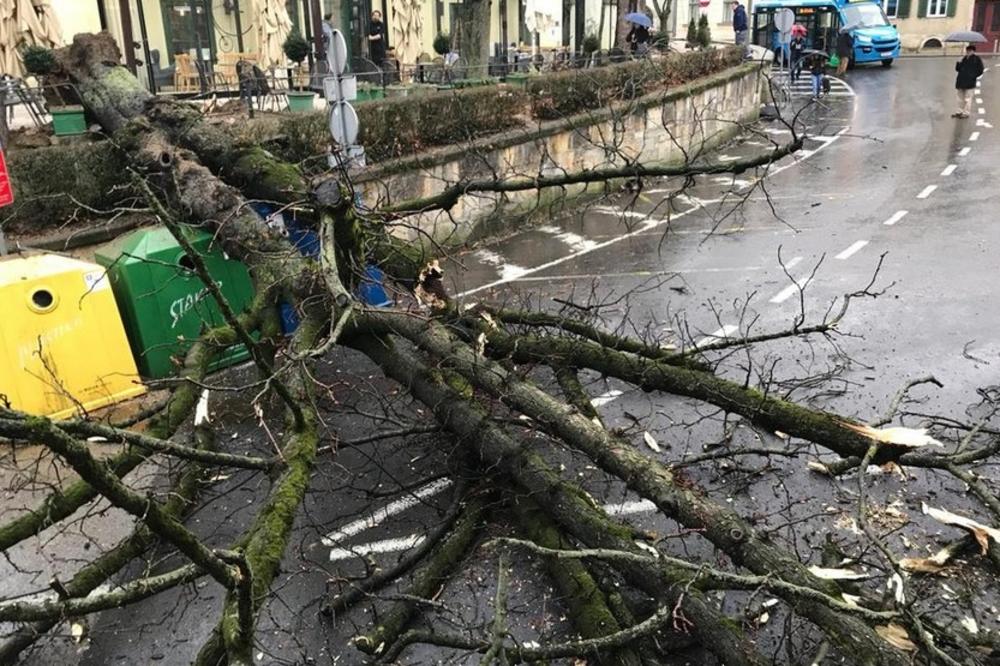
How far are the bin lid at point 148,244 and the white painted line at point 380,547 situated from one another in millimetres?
3479

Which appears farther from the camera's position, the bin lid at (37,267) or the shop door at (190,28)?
the shop door at (190,28)

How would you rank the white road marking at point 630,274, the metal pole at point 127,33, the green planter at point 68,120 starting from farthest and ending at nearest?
the metal pole at point 127,33 < the white road marking at point 630,274 < the green planter at point 68,120

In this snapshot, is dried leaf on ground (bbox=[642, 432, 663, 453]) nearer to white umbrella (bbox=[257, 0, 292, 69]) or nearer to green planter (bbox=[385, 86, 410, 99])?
green planter (bbox=[385, 86, 410, 99])

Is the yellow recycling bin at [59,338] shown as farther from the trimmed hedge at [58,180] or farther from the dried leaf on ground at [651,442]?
the dried leaf on ground at [651,442]

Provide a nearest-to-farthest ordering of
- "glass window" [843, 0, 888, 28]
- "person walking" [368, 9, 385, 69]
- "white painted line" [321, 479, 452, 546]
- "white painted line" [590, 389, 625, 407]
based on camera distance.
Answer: "white painted line" [321, 479, 452, 546], "white painted line" [590, 389, 625, 407], "person walking" [368, 9, 385, 69], "glass window" [843, 0, 888, 28]

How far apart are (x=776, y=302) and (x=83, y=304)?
22.4 feet

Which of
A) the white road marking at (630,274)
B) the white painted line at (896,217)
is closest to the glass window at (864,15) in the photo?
the white painted line at (896,217)

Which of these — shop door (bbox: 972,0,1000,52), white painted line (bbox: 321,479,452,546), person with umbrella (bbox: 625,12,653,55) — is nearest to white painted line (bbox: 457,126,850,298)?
white painted line (bbox: 321,479,452,546)

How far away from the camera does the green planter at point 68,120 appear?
9.31 metres

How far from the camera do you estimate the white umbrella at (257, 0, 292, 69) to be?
53.4ft

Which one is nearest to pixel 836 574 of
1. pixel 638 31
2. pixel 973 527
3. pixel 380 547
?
pixel 973 527

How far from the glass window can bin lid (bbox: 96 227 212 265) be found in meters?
33.9

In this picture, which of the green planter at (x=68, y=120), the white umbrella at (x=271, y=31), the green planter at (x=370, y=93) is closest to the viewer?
the green planter at (x=68, y=120)

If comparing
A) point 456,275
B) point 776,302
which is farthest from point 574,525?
point 456,275
